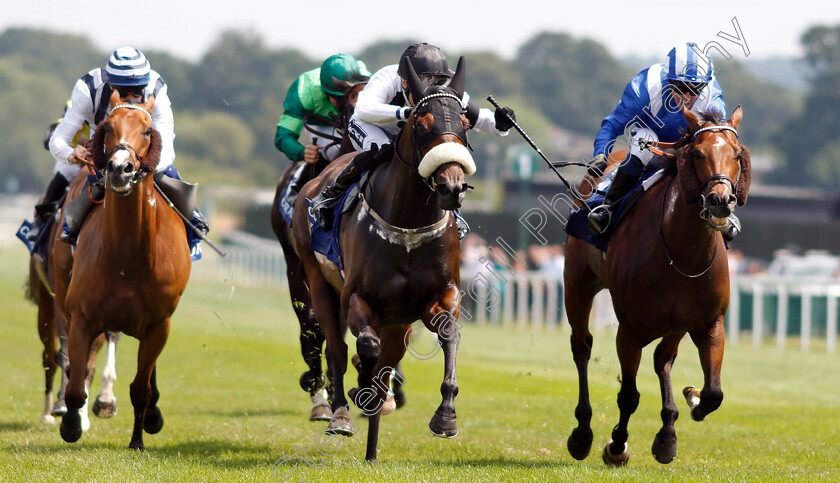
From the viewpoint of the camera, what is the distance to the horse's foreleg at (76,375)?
6684 mm

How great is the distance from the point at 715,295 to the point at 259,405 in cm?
517

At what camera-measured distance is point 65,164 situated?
855 centimetres

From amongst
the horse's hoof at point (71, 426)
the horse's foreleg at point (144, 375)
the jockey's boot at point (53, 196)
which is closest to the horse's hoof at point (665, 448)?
the horse's foreleg at point (144, 375)

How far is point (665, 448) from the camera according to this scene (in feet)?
21.9

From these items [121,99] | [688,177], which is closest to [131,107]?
[121,99]

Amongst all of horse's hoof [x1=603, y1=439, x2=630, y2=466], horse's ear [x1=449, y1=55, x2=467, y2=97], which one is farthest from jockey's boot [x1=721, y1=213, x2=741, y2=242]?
horse's ear [x1=449, y1=55, x2=467, y2=97]

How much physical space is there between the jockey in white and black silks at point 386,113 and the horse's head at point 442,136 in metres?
0.18

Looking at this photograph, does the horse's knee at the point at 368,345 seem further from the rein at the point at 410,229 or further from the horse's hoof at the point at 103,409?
the horse's hoof at the point at 103,409

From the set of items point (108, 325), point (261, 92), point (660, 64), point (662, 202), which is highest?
point (261, 92)

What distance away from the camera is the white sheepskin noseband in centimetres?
561

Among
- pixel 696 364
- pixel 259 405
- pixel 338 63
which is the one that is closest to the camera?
pixel 338 63

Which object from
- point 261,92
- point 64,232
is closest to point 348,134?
point 64,232

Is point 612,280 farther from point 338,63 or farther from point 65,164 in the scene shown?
point 65,164

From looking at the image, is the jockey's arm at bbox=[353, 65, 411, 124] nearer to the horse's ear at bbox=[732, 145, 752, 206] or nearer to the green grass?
the horse's ear at bbox=[732, 145, 752, 206]
